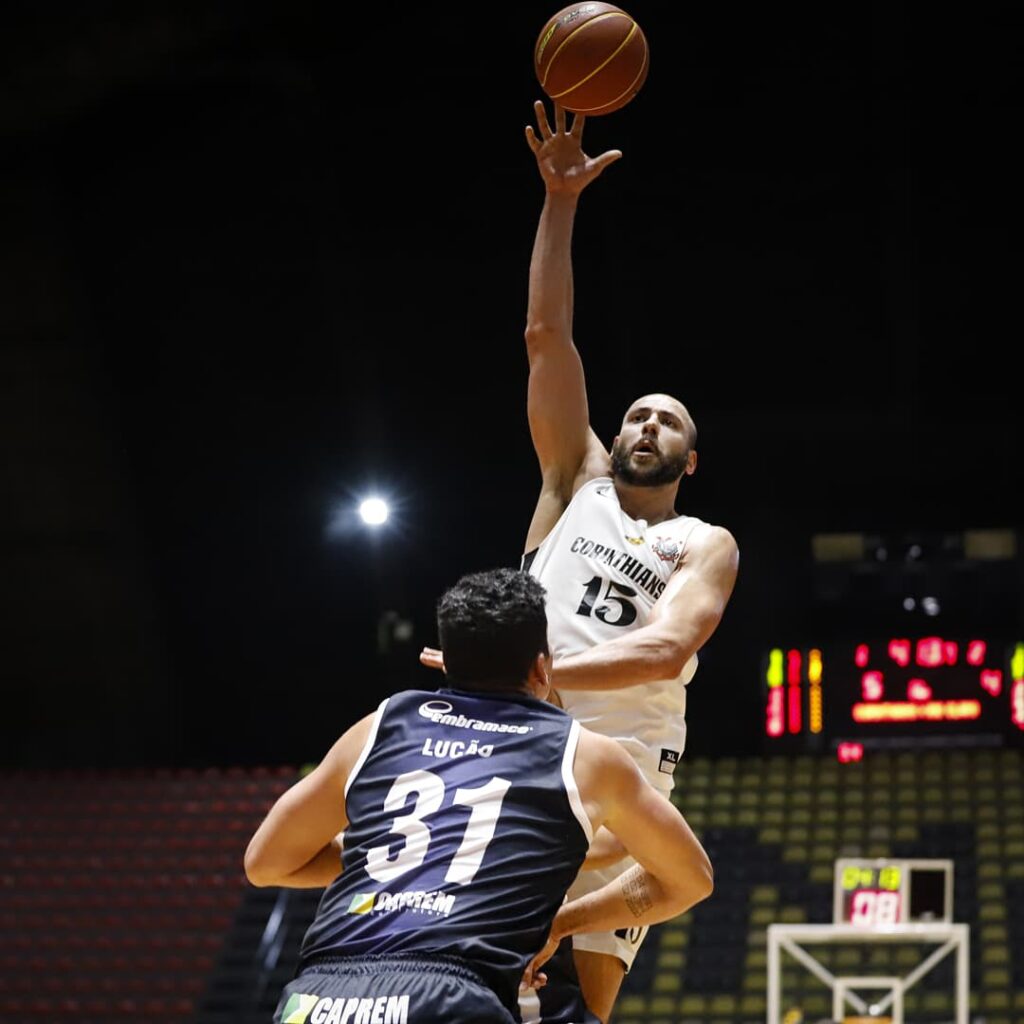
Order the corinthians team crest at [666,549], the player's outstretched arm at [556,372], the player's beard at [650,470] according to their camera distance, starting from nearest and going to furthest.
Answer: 1. the corinthians team crest at [666,549]
2. the player's beard at [650,470]
3. the player's outstretched arm at [556,372]

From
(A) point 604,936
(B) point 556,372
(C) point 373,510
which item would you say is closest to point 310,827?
(A) point 604,936

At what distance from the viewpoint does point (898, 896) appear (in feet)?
30.1

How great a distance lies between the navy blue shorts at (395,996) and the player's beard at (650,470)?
1923 mm

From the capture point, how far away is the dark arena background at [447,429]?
1314 cm

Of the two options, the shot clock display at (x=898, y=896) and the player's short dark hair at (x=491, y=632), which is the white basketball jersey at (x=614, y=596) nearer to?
the player's short dark hair at (x=491, y=632)

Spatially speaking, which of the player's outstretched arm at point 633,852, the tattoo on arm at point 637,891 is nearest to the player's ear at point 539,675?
the player's outstretched arm at point 633,852

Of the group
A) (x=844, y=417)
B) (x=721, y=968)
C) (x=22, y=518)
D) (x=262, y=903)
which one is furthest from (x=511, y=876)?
(x=22, y=518)

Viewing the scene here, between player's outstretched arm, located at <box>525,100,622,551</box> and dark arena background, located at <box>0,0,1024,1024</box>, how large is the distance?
8.00 m

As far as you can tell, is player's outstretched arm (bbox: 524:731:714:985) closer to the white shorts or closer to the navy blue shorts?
the navy blue shorts

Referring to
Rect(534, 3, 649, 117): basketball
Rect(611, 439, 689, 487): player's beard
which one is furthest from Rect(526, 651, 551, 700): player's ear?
Rect(534, 3, 649, 117): basketball

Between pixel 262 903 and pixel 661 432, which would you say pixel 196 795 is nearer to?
pixel 262 903

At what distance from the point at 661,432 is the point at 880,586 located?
11.0m

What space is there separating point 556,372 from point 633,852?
179 cm

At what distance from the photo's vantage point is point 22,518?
16.1 m
